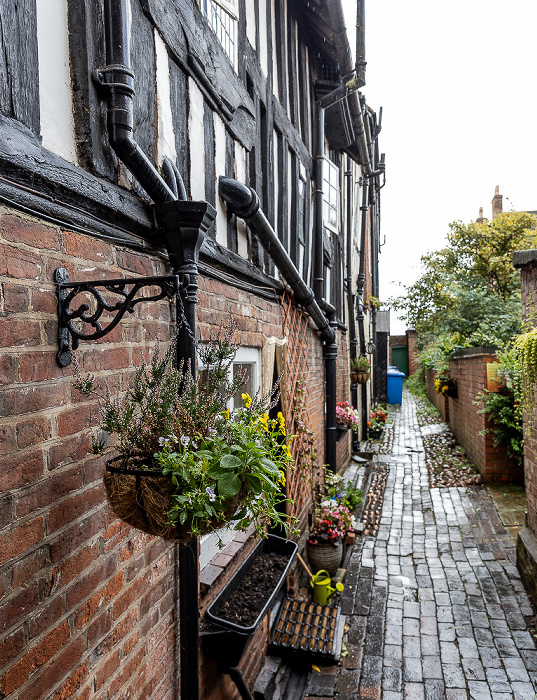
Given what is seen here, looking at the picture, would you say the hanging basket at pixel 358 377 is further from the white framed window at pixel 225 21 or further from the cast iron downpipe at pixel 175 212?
the cast iron downpipe at pixel 175 212

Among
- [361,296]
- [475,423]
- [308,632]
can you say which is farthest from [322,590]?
[361,296]

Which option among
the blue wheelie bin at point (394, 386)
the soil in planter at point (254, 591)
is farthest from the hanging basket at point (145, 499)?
the blue wheelie bin at point (394, 386)

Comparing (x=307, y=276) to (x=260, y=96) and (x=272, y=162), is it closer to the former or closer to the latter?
(x=272, y=162)

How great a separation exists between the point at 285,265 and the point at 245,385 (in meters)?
1.21

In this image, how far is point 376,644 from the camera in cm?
389

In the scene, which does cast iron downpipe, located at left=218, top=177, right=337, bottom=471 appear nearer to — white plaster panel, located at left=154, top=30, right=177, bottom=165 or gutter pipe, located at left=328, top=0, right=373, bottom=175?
white plaster panel, located at left=154, top=30, right=177, bottom=165

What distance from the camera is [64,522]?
60.3 inches

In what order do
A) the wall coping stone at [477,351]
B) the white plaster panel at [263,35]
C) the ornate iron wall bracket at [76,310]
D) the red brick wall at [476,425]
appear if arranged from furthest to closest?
the wall coping stone at [477,351] → the red brick wall at [476,425] → the white plaster panel at [263,35] → the ornate iron wall bracket at [76,310]

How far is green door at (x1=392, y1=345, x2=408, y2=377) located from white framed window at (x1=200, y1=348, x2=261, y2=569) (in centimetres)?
2551

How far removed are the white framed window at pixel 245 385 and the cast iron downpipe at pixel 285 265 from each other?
2.84 feet

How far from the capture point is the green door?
92.4 feet

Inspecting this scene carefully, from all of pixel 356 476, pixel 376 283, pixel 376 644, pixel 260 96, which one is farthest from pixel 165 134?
pixel 376 283

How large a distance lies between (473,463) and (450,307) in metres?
6.26

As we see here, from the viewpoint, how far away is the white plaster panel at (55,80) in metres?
1.56
